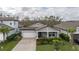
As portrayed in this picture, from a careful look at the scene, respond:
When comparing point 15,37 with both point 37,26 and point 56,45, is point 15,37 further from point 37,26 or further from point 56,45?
point 56,45

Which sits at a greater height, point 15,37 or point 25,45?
point 15,37

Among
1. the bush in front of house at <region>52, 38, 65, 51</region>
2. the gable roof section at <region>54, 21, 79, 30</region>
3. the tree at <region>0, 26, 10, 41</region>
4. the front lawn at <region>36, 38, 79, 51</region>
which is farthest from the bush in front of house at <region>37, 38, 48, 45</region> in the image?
the tree at <region>0, 26, 10, 41</region>

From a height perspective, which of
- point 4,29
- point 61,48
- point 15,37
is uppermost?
point 4,29

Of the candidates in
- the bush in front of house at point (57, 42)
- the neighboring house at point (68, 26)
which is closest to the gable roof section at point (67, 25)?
the neighboring house at point (68, 26)

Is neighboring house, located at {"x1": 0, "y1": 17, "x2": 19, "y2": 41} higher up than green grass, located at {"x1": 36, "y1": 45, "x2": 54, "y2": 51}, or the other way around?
neighboring house, located at {"x1": 0, "y1": 17, "x2": 19, "y2": 41}

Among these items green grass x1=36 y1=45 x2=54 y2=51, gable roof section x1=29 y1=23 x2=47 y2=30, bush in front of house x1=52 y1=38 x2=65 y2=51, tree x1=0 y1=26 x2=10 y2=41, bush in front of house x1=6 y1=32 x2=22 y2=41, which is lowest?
green grass x1=36 y1=45 x2=54 y2=51

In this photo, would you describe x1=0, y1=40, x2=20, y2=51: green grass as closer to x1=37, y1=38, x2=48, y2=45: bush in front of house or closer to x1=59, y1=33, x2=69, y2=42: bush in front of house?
x1=37, y1=38, x2=48, y2=45: bush in front of house

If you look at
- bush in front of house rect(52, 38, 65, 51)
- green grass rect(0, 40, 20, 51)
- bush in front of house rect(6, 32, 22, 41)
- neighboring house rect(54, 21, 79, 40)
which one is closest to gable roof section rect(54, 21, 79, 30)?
neighboring house rect(54, 21, 79, 40)

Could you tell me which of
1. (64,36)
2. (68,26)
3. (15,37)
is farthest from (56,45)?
(15,37)

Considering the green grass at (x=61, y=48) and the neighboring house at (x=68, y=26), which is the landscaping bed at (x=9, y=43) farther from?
the neighboring house at (x=68, y=26)

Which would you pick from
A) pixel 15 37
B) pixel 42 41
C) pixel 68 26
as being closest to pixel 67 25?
pixel 68 26

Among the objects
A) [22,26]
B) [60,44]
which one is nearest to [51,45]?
[60,44]
